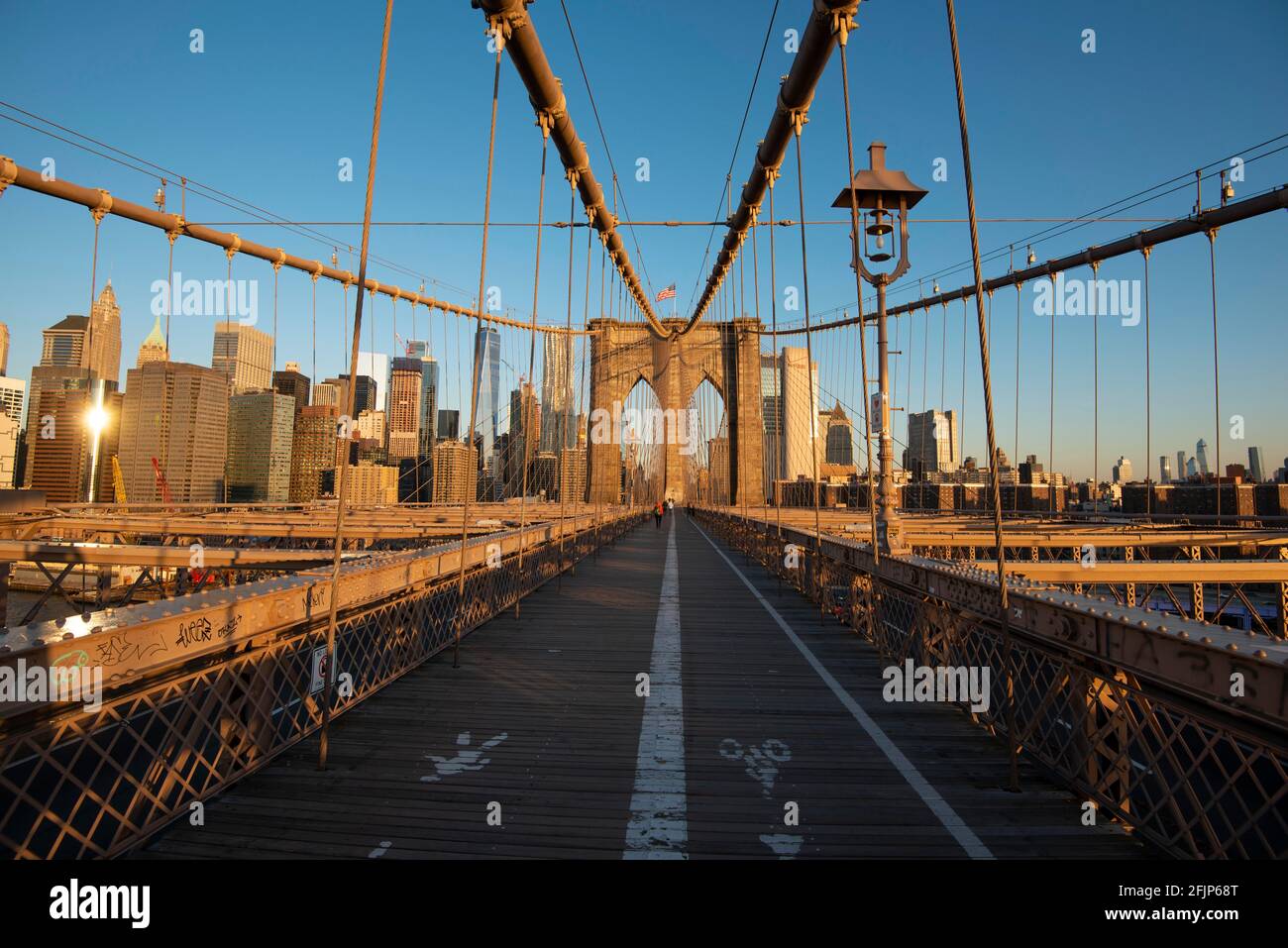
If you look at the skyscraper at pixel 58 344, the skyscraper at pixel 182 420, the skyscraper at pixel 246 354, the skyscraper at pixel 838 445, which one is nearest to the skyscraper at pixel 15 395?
the skyscraper at pixel 58 344

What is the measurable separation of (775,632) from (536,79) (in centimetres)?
811

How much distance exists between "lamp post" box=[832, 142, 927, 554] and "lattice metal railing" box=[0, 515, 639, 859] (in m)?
5.09

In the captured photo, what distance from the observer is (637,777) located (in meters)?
3.81

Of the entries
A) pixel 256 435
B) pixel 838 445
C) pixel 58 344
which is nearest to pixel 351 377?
pixel 256 435

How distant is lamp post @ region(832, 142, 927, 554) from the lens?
7793 mm

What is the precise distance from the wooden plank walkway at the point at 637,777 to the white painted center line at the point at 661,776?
2 centimetres

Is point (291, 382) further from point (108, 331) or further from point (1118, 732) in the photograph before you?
point (1118, 732)

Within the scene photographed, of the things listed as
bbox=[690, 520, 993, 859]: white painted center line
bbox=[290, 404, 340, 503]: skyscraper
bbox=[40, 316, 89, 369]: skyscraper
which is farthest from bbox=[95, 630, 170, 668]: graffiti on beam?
bbox=[40, 316, 89, 369]: skyscraper

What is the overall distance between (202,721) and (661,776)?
2.43 meters

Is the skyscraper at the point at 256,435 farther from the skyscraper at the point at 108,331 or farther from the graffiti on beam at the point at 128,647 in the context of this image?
the graffiti on beam at the point at 128,647

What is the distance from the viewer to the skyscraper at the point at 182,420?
28.1 meters
